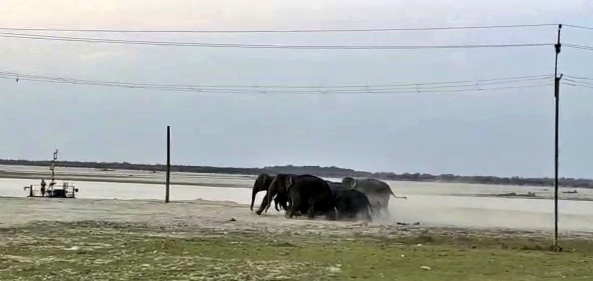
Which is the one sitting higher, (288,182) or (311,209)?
(288,182)

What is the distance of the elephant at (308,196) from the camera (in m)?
37.0

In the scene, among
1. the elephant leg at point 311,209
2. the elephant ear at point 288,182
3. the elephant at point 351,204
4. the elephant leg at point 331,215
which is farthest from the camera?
the elephant at point 351,204

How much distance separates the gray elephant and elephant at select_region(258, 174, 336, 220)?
6103 millimetres

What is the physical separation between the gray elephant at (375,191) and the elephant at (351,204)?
386 centimetres

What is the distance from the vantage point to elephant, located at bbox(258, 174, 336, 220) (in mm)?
36969

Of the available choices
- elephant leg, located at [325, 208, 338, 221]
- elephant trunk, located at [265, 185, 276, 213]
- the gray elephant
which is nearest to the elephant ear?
elephant trunk, located at [265, 185, 276, 213]

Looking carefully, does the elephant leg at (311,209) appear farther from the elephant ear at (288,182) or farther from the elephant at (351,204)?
the elephant at (351,204)

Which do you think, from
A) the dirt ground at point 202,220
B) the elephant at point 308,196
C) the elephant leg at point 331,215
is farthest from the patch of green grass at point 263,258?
the elephant leg at point 331,215

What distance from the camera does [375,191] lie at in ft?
150

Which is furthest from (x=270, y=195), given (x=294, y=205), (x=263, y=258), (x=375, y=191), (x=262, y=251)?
(x=263, y=258)

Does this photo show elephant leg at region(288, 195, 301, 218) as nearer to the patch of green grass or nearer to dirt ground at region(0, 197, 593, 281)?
dirt ground at region(0, 197, 593, 281)

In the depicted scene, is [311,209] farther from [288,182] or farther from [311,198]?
[288,182]

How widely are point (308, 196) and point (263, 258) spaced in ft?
62.7

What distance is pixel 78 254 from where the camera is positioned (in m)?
18.0
